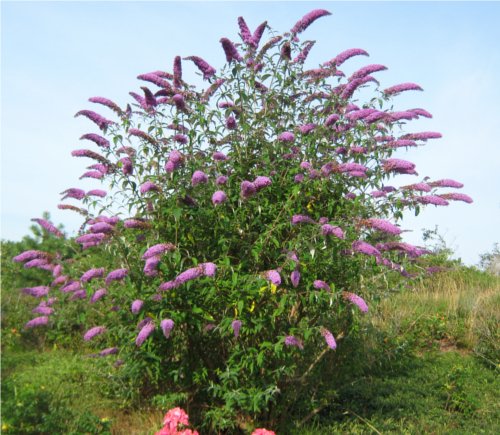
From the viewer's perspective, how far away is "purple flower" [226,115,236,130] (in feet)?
16.3

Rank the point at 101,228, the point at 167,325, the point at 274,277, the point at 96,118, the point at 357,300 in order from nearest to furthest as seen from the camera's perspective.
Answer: the point at 274,277
the point at 167,325
the point at 357,300
the point at 101,228
the point at 96,118

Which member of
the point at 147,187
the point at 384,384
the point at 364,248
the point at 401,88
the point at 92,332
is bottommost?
the point at 384,384

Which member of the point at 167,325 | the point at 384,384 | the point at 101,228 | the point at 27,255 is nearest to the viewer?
the point at 167,325

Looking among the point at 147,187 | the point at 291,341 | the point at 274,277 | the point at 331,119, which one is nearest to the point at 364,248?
the point at 274,277

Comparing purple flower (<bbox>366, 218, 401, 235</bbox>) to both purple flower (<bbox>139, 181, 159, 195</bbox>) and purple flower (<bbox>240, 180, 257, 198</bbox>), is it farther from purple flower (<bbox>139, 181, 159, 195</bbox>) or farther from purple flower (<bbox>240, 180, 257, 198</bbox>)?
purple flower (<bbox>139, 181, 159, 195</bbox>)

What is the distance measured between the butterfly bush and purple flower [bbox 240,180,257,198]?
31mm

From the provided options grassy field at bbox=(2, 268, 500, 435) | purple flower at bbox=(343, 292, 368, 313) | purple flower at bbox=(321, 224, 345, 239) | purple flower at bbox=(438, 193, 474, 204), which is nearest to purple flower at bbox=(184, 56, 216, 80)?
purple flower at bbox=(321, 224, 345, 239)

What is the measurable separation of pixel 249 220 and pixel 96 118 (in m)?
1.49

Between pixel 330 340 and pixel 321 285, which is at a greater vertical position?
pixel 321 285

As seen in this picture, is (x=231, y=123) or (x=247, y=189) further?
(x=231, y=123)

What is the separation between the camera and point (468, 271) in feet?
40.9

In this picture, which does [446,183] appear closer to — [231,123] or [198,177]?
[231,123]

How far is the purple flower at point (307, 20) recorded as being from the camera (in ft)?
16.4

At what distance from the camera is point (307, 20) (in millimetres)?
5109
